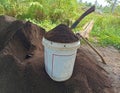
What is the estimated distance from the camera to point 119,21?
28.7ft

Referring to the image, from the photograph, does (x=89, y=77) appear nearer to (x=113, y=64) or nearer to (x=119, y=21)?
(x=113, y=64)

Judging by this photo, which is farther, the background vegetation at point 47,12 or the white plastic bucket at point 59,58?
the background vegetation at point 47,12

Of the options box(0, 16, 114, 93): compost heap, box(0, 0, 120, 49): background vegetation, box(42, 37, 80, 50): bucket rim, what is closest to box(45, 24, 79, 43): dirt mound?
box(42, 37, 80, 50): bucket rim

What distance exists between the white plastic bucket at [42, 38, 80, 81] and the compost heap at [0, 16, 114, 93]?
0.44ft

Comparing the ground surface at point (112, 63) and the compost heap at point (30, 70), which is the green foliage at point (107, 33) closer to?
the ground surface at point (112, 63)

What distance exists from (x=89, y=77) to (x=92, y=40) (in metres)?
2.76

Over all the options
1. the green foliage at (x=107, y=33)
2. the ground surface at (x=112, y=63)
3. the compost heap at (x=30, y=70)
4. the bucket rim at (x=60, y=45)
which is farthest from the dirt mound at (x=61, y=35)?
the green foliage at (x=107, y=33)

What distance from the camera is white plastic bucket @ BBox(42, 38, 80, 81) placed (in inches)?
92.2

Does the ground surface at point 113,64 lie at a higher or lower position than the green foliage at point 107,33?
higher

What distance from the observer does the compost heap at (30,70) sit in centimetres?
251

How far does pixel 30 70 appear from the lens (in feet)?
8.41

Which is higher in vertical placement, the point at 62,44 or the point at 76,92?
the point at 62,44

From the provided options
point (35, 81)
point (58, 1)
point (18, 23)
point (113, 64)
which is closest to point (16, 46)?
point (18, 23)

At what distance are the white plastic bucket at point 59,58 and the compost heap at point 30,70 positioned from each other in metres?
0.13
